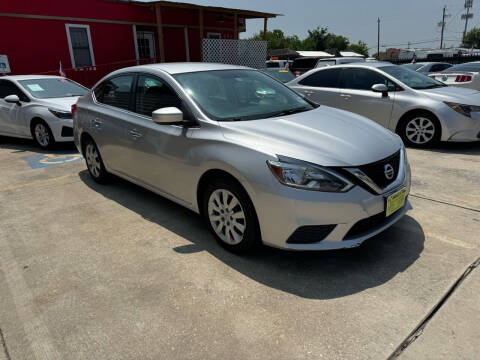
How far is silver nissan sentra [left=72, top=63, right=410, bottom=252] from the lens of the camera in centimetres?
259

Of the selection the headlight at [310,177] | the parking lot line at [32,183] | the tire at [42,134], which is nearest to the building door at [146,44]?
the tire at [42,134]

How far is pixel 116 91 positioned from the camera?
432 centimetres

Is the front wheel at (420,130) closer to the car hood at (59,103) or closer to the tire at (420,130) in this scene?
the tire at (420,130)

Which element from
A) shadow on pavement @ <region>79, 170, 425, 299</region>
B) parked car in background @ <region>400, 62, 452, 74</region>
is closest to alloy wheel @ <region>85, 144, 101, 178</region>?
shadow on pavement @ <region>79, 170, 425, 299</region>

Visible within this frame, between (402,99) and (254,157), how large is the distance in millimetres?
4569

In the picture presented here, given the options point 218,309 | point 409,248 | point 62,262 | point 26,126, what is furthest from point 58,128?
point 409,248

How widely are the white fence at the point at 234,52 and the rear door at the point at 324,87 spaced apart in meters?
7.89

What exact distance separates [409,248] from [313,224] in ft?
3.53

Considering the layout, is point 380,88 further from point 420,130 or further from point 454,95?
point 454,95

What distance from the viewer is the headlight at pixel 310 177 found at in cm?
256

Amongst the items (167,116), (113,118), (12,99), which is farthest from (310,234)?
(12,99)

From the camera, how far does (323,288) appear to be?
2639 mm

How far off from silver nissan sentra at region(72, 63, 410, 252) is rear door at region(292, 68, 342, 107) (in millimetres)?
3317

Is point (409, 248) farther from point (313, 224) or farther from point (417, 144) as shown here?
point (417, 144)
